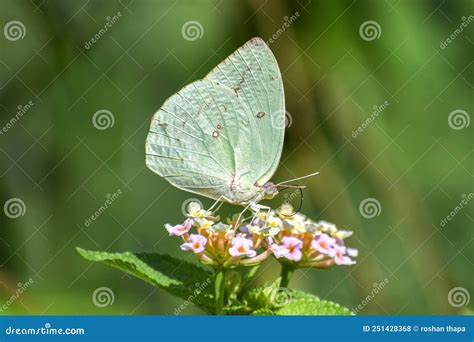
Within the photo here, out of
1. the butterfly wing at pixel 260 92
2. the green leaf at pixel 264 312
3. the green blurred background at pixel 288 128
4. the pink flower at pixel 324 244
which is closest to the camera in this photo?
the green leaf at pixel 264 312

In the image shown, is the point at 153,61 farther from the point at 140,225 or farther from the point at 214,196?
the point at 214,196

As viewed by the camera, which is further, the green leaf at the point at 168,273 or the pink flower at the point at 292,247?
the pink flower at the point at 292,247

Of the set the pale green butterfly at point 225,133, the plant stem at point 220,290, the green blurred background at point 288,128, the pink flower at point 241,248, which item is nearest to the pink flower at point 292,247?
the pink flower at point 241,248

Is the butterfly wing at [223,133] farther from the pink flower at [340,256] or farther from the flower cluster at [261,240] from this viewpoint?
the pink flower at [340,256]

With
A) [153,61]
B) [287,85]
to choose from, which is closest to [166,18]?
[153,61]

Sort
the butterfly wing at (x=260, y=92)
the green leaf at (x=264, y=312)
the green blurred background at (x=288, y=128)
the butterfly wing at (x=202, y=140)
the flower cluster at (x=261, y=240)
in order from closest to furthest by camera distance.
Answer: the green leaf at (x=264, y=312)
the flower cluster at (x=261, y=240)
the butterfly wing at (x=260, y=92)
the butterfly wing at (x=202, y=140)
the green blurred background at (x=288, y=128)

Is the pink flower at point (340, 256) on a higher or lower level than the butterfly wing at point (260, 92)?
lower

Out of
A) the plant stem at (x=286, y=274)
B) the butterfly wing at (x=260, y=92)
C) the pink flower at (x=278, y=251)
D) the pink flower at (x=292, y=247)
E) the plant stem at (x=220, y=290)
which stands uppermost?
the butterfly wing at (x=260, y=92)

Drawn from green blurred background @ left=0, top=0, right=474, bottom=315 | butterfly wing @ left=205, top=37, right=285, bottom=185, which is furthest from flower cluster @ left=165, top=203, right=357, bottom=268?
green blurred background @ left=0, top=0, right=474, bottom=315
